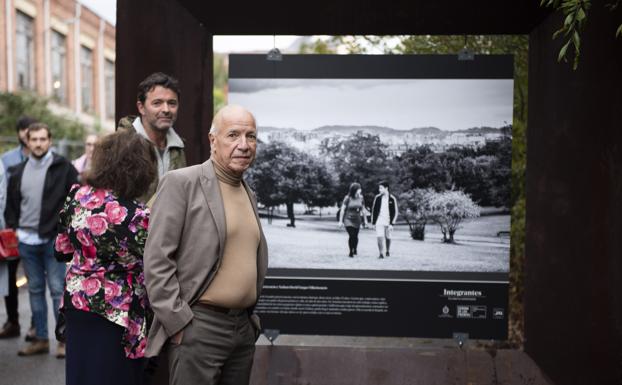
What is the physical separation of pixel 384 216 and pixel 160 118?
6.60 ft

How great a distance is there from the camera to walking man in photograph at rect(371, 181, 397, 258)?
6223 mm

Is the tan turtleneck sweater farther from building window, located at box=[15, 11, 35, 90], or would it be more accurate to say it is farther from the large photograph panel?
building window, located at box=[15, 11, 35, 90]

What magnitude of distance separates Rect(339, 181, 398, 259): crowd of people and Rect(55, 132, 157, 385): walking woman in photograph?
2175 mm

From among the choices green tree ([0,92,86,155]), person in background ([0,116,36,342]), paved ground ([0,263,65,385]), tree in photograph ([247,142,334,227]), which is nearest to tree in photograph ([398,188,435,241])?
tree in photograph ([247,142,334,227])

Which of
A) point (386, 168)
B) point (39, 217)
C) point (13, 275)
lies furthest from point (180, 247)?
point (13, 275)

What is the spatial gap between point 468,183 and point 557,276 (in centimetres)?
104

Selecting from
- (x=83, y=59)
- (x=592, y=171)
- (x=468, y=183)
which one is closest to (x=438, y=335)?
(x=468, y=183)

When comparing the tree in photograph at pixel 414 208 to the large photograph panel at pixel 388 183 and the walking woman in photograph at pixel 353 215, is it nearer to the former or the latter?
the large photograph panel at pixel 388 183

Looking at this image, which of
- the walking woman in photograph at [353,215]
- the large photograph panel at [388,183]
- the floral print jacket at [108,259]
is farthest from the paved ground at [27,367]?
the floral print jacket at [108,259]

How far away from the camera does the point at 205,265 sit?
12.6ft

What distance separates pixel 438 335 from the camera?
6207 mm

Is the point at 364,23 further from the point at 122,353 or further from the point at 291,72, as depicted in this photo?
the point at 122,353

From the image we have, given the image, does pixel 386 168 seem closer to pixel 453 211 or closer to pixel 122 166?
pixel 453 211

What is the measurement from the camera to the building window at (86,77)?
131 ft
